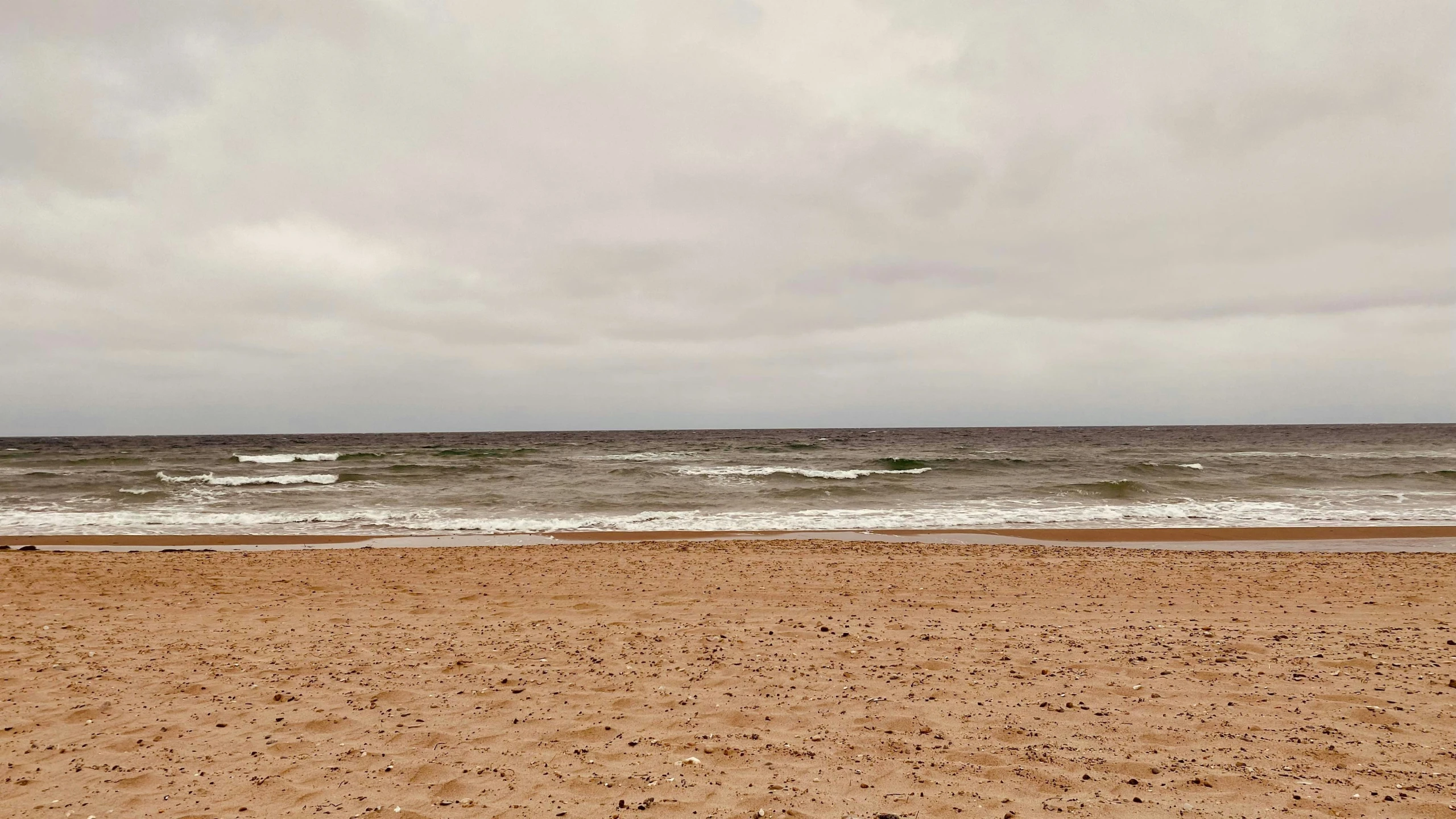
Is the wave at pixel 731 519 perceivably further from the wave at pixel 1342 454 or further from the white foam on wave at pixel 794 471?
the wave at pixel 1342 454

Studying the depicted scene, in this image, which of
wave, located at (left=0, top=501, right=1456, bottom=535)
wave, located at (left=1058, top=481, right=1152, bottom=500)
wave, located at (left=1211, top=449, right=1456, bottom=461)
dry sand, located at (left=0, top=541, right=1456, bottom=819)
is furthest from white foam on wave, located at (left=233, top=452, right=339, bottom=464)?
wave, located at (left=1211, top=449, right=1456, bottom=461)

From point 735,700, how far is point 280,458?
4959cm

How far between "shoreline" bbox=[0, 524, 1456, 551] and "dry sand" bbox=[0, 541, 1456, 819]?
5408 mm

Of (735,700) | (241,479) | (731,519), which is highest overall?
(735,700)

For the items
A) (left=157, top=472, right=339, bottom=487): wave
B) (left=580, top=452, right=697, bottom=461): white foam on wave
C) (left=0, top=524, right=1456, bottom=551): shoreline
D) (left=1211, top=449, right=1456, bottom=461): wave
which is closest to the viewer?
(left=0, top=524, right=1456, bottom=551): shoreline

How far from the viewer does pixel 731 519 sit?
18.5 metres

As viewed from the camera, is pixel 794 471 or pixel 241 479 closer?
pixel 241 479

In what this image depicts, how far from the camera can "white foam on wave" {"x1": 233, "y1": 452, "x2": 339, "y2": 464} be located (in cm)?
4331

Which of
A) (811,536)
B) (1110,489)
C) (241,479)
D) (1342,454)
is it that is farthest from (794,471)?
(1342,454)

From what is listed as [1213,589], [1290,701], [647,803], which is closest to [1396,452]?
[1213,589]

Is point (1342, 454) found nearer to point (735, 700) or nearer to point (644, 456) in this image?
point (644, 456)

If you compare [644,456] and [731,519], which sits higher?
[644,456]

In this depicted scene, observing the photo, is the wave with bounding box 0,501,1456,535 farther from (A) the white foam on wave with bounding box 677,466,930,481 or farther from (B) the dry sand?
(A) the white foam on wave with bounding box 677,466,930,481

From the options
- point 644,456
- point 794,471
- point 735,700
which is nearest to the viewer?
point 735,700
